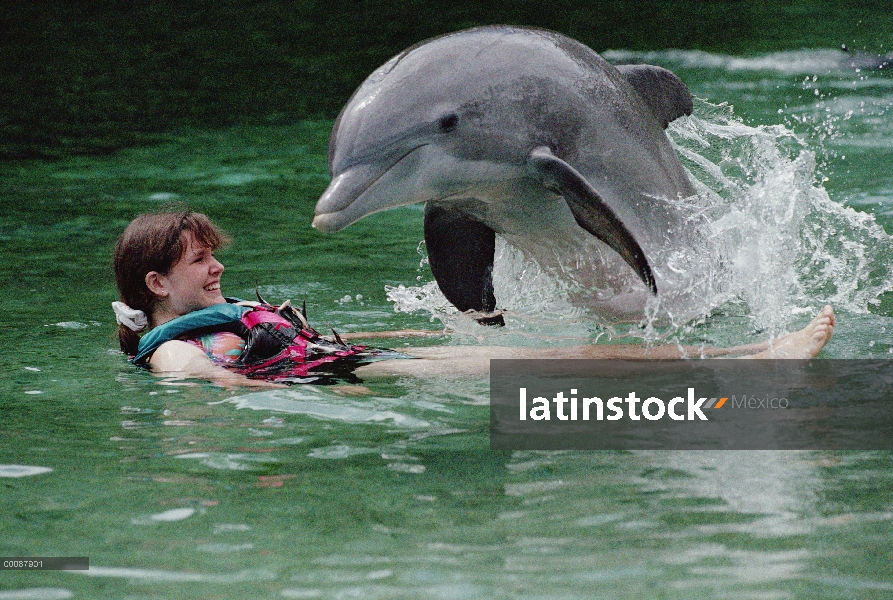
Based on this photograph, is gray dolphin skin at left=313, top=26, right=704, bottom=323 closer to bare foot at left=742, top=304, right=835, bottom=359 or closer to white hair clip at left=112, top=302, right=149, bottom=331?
bare foot at left=742, top=304, right=835, bottom=359

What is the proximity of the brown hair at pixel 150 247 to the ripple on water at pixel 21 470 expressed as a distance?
1.52 metres

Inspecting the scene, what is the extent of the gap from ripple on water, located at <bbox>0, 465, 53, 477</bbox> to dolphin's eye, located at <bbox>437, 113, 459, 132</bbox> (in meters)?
2.04

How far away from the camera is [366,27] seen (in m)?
17.5

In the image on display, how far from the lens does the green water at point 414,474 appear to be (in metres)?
3.44

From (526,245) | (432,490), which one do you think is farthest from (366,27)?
(432,490)

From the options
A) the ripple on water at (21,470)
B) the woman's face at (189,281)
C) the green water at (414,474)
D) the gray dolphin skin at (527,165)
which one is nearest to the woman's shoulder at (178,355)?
the green water at (414,474)

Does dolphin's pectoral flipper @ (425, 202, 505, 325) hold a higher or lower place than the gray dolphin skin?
lower

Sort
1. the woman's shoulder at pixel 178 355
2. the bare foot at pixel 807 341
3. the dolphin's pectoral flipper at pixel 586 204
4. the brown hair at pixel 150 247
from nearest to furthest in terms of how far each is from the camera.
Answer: the dolphin's pectoral flipper at pixel 586 204, the bare foot at pixel 807 341, the woman's shoulder at pixel 178 355, the brown hair at pixel 150 247

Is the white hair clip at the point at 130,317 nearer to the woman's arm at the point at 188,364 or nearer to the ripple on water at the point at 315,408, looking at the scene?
the woman's arm at the point at 188,364

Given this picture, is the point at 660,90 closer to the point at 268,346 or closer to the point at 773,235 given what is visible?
the point at 773,235

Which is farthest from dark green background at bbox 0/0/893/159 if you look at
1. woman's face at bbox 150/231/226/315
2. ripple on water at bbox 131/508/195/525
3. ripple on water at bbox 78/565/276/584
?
ripple on water at bbox 78/565/276/584

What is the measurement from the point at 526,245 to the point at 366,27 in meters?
12.1

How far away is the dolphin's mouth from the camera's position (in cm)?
482

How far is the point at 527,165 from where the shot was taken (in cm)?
536
